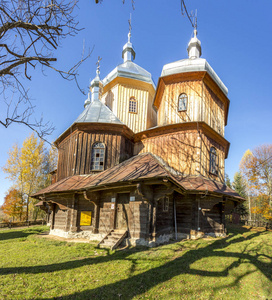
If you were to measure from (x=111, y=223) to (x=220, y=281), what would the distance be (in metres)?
6.70

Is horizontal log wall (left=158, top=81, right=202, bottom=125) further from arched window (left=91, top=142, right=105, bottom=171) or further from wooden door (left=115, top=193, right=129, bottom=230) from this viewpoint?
wooden door (left=115, top=193, right=129, bottom=230)

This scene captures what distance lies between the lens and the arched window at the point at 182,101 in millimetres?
15609

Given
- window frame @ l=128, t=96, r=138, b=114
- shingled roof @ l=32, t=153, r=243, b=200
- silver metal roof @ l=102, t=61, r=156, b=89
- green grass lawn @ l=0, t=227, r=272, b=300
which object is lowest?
green grass lawn @ l=0, t=227, r=272, b=300

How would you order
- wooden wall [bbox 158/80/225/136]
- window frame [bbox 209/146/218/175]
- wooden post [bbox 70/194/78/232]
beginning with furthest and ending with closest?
wooden wall [bbox 158/80/225/136] → window frame [bbox 209/146/218/175] → wooden post [bbox 70/194/78/232]

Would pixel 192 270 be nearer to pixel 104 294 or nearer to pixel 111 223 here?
pixel 104 294

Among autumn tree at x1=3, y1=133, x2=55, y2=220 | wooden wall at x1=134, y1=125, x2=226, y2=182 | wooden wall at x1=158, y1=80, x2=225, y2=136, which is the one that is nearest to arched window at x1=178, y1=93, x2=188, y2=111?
wooden wall at x1=158, y1=80, x2=225, y2=136

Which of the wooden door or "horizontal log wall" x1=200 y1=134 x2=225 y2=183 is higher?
"horizontal log wall" x1=200 y1=134 x2=225 y2=183

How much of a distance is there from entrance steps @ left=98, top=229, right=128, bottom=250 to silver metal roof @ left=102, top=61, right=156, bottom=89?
44.1ft

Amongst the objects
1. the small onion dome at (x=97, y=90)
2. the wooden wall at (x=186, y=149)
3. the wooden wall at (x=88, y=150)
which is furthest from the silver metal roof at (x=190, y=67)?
the small onion dome at (x=97, y=90)

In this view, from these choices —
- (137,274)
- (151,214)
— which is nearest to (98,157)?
(151,214)

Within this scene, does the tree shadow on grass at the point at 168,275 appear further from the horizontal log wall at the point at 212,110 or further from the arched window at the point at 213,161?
the horizontal log wall at the point at 212,110

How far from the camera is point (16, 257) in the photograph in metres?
8.20

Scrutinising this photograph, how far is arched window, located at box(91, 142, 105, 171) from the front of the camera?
48.8 ft

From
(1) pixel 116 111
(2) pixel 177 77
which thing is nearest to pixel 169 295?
(2) pixel 177 77
